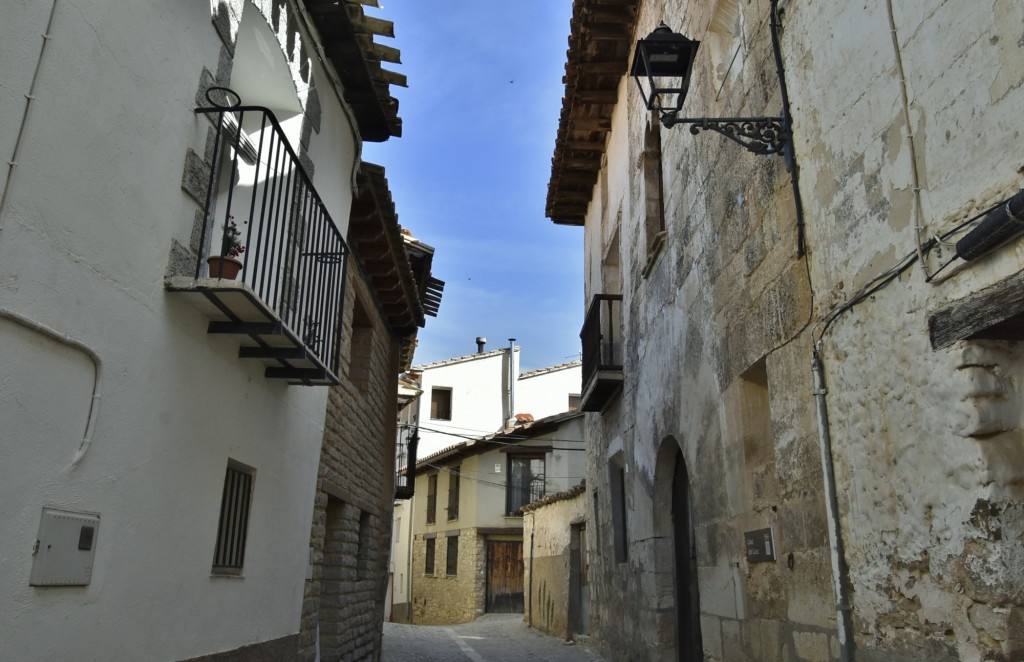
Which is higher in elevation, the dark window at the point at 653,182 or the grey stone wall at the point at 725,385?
the dark window at the point at 653,182

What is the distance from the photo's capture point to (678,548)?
7.32 meters

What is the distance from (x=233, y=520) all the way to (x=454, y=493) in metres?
21.3

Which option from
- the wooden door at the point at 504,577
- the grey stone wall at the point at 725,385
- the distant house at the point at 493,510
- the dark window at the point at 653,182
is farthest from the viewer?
the distant house at the point at 493,510

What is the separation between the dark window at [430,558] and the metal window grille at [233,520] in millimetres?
21569

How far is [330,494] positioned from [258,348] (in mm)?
2775

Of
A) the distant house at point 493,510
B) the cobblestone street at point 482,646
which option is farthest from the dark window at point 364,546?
the distant house at point 493,510

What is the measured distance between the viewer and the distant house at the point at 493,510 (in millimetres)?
23516

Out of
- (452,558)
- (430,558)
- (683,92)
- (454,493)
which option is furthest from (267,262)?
(430,558)

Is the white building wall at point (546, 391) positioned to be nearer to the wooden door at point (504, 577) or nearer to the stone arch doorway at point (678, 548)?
the wooden door at point (504, 577)

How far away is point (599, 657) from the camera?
34.9 ft

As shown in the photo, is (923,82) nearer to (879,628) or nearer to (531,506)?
(879,628)

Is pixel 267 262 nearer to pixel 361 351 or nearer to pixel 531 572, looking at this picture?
pixel 361 351

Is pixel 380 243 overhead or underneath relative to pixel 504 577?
overhead

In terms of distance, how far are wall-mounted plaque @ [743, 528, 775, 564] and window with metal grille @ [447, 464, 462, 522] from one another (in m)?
20.9
